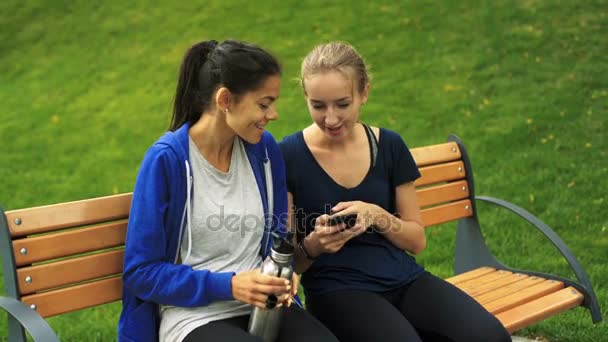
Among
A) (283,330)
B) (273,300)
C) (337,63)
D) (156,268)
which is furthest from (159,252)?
(337,63)

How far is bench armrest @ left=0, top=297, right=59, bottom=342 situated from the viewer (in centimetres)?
246

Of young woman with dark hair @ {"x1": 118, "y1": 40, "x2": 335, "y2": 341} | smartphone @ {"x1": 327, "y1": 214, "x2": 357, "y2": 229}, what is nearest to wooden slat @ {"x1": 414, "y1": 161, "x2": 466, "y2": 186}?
smartphone @ {"x1": 327, "y1": 214, "x2": 357, "y2": 229}

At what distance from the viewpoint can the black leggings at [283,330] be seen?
101 inches

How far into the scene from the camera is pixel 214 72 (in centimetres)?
278

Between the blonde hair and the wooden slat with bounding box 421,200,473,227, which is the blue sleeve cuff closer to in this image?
the blonde hair

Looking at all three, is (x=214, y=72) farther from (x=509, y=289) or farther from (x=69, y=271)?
(x=509, y=289)

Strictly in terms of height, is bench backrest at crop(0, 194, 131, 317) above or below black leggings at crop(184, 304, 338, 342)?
above

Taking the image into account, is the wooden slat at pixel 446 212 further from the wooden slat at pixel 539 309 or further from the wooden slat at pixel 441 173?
the wooden slat at pixel 539 309

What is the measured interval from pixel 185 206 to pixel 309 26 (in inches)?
340

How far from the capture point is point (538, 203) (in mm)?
6250

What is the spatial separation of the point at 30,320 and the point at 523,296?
2.34 meters

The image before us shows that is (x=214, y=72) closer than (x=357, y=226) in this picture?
Yes

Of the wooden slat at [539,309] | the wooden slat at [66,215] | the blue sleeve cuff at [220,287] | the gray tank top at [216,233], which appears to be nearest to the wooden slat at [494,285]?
the wooden slat at [539,309]

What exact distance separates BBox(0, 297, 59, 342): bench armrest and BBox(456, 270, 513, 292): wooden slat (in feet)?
7.09
